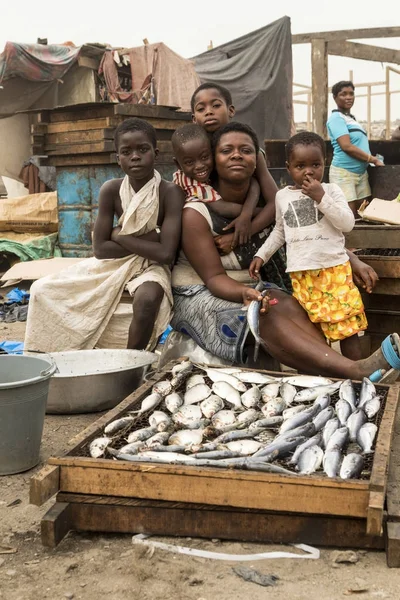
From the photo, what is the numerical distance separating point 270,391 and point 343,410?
1.47 ft

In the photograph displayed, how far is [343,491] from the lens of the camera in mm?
2322

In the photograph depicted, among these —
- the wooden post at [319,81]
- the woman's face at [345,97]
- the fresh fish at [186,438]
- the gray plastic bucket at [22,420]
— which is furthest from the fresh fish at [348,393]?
the wooden post at [319,81]

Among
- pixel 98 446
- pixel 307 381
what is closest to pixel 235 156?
pixel 307 381

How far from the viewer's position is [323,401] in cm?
321

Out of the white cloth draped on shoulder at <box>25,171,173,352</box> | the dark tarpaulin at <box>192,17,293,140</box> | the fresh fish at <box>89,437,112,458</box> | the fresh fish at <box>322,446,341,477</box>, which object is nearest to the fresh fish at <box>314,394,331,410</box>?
the fresh fish at <box>322,446,341,477</box>

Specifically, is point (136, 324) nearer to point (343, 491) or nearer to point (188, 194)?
point (188, 194)

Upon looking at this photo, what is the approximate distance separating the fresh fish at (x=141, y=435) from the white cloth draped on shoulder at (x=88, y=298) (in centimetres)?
141

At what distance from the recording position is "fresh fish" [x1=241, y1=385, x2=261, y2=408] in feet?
10.9

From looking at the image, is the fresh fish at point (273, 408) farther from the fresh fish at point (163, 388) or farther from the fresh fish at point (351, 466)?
the fresh fish at point (351, 466)

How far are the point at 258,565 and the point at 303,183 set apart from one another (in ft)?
7.21

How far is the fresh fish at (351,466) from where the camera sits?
8.04 ft

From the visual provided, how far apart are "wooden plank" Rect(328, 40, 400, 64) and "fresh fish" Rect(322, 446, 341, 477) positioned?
10.2 meters

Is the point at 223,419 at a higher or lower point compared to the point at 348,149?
lower

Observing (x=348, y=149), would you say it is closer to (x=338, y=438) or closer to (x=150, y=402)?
(x=150, y=402)
